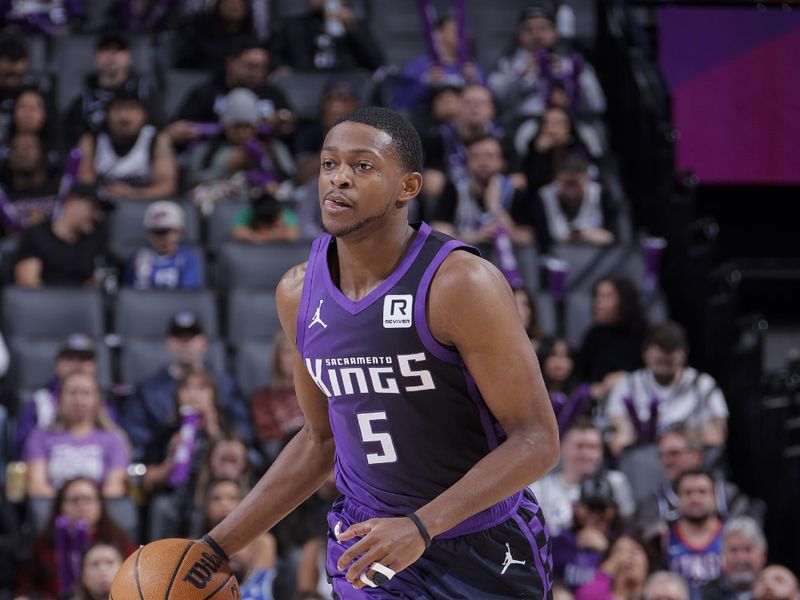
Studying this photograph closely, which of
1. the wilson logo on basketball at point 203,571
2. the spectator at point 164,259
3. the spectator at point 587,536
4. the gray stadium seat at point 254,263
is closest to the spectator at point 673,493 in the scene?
the spectator at point 587,536

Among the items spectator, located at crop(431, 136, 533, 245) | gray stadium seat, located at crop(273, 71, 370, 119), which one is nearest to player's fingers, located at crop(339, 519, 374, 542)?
spectator, located at crop(431, 136, 533, 245)

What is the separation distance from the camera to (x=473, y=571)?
154 inches

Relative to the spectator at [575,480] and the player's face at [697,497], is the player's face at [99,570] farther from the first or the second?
the player's face at [697,497]

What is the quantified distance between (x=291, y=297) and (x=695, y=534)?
4551 mm

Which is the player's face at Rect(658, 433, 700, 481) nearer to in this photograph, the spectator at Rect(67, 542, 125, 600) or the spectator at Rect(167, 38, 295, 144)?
the spectator at Rect(67, 542, 125, 600)

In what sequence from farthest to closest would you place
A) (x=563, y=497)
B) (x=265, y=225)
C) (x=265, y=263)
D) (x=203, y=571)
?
(x=265, y=225)
(x=265, y=263)
(x=563, y=497)
(x=203, y=571)

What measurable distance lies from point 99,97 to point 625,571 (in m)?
4.93

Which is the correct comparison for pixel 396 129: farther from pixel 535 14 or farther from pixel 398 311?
pixel 535 14

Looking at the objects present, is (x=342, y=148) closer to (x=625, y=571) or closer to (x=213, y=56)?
(x=625, y=571)

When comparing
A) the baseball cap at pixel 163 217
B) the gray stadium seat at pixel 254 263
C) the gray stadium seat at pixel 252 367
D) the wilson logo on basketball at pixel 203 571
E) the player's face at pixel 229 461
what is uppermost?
the baseball cap at pixel 163 217

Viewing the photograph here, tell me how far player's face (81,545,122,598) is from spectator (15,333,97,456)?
1.11m

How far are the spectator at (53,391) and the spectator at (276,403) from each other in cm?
91

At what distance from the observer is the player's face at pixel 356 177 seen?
3.74 metres

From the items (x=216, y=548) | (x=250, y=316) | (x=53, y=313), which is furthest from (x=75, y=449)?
(x=216, y=548)
